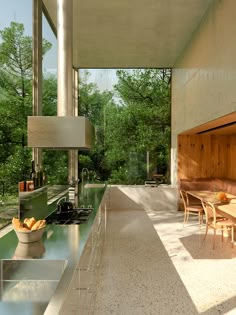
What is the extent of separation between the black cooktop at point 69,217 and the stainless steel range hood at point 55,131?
0.71m

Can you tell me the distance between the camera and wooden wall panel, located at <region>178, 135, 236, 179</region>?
7348 mm

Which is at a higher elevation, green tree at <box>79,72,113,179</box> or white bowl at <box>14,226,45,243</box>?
green tree at <box>79,72,113,179</box>

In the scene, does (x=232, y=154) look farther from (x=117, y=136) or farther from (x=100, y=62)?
(x=100, y=62)

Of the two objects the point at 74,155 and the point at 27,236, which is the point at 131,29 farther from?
the point at 27,236

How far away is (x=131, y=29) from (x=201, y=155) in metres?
3.42

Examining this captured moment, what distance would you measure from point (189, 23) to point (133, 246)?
382 cm

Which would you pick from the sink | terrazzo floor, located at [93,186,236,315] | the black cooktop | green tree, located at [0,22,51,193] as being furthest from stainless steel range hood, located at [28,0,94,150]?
terrazzo floor, located at [93,186,236,315]

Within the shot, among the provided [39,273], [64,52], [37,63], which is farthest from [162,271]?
[37,63]

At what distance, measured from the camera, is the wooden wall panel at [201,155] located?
7348mm

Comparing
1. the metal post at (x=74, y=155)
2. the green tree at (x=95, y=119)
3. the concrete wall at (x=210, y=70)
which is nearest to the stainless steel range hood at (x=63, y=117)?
the concrete wall at (x=210, y=70)

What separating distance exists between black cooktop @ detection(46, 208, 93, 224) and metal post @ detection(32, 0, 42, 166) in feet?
4.12

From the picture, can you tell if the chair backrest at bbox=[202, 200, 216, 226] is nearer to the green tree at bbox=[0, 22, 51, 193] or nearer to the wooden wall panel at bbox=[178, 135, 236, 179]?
the wooden wall panel at bbox=[178, 135, 236, 179]

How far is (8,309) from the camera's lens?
1528 mm

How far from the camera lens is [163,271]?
3.71m
